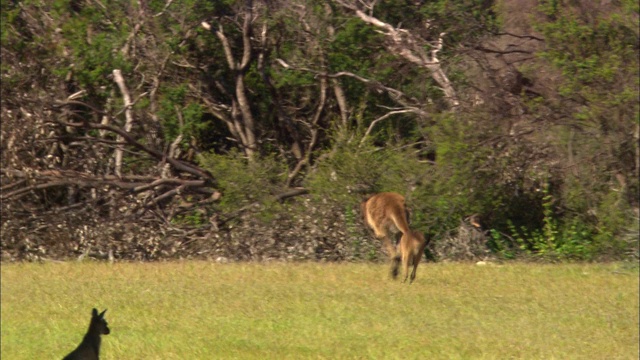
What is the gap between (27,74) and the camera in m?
19.0

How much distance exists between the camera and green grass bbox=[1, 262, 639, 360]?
31.4 feet

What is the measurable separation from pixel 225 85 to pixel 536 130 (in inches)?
230

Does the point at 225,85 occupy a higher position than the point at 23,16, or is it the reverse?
the point at 23,16

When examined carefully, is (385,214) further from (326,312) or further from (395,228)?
(326,312)

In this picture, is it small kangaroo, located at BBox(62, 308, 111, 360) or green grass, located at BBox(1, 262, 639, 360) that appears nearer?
small kangaroo, located at BBox(62, 308, 111, 360)

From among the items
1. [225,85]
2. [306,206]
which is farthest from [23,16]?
[306,206]

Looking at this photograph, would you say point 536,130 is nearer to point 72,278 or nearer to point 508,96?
point 508,96

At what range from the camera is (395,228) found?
44.9ft

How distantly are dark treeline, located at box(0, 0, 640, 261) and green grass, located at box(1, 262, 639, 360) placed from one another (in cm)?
216

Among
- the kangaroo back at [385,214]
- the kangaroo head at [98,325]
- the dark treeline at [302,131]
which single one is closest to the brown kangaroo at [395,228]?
the kangaroo back at [385,214]

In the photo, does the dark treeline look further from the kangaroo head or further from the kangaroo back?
the kangaroo head

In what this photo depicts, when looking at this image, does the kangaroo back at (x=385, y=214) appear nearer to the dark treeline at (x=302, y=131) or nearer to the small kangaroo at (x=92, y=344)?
the dark treeline at (x=302, y=131)

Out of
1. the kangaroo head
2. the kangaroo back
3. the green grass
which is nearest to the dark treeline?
the green grass

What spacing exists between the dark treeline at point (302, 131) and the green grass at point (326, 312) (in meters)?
2.16
